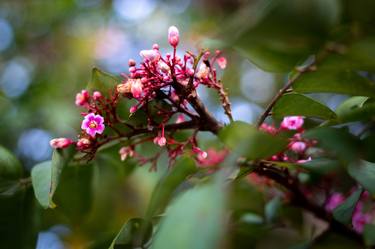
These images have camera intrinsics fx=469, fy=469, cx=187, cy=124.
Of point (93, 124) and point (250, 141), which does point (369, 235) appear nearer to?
point (250, 141)

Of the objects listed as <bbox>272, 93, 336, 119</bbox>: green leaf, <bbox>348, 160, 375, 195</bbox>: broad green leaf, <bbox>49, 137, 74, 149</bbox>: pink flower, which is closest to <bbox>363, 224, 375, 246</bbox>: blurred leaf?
<bbox>348, 160, 375, 195</bbox>: broad green leaf

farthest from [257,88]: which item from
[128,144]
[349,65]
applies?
[349,65]

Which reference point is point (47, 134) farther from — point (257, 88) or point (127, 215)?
point (257, 88)

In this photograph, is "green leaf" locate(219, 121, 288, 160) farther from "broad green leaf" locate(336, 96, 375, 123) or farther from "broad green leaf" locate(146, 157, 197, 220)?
"broad green leaf" locate(336, 96, 375, 123)

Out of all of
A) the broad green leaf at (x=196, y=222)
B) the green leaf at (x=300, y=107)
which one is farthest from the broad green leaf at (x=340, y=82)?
the broad green leaf at (x=196, y=222)

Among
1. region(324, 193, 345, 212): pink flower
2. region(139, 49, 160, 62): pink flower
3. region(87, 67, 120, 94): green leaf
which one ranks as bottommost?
region(324, 193, 345, 212): pink flower

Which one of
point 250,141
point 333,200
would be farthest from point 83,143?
point 333,200
